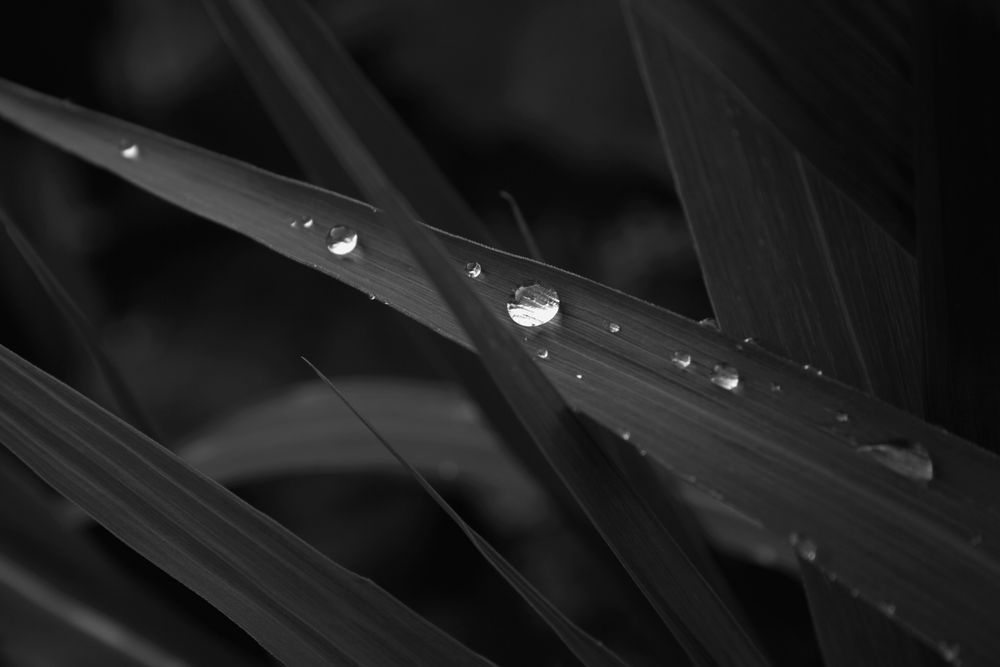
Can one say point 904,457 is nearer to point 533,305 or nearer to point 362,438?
point 533,305

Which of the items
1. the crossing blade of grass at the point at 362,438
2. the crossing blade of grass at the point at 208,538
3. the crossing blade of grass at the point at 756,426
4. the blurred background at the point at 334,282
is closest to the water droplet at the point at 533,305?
the crossing blade of grass at the point at 756,426

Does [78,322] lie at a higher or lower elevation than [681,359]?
higher

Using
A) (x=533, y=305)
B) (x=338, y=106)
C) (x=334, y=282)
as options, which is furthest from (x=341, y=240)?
(x=334, y=282)

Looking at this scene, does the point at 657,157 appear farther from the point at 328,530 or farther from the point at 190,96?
the point at 190,96

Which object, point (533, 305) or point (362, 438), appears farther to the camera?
point (362, 438)

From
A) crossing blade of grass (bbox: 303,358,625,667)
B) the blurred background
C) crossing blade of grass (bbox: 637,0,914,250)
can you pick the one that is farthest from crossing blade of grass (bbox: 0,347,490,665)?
the blurred background

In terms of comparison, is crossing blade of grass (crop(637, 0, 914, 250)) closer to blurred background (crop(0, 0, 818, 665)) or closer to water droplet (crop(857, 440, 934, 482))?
water droplet (crop(857, 440, 934, 482))

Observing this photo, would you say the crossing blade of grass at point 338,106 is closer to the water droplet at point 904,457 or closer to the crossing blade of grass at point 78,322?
the crossing blade of grass at point 78,322
